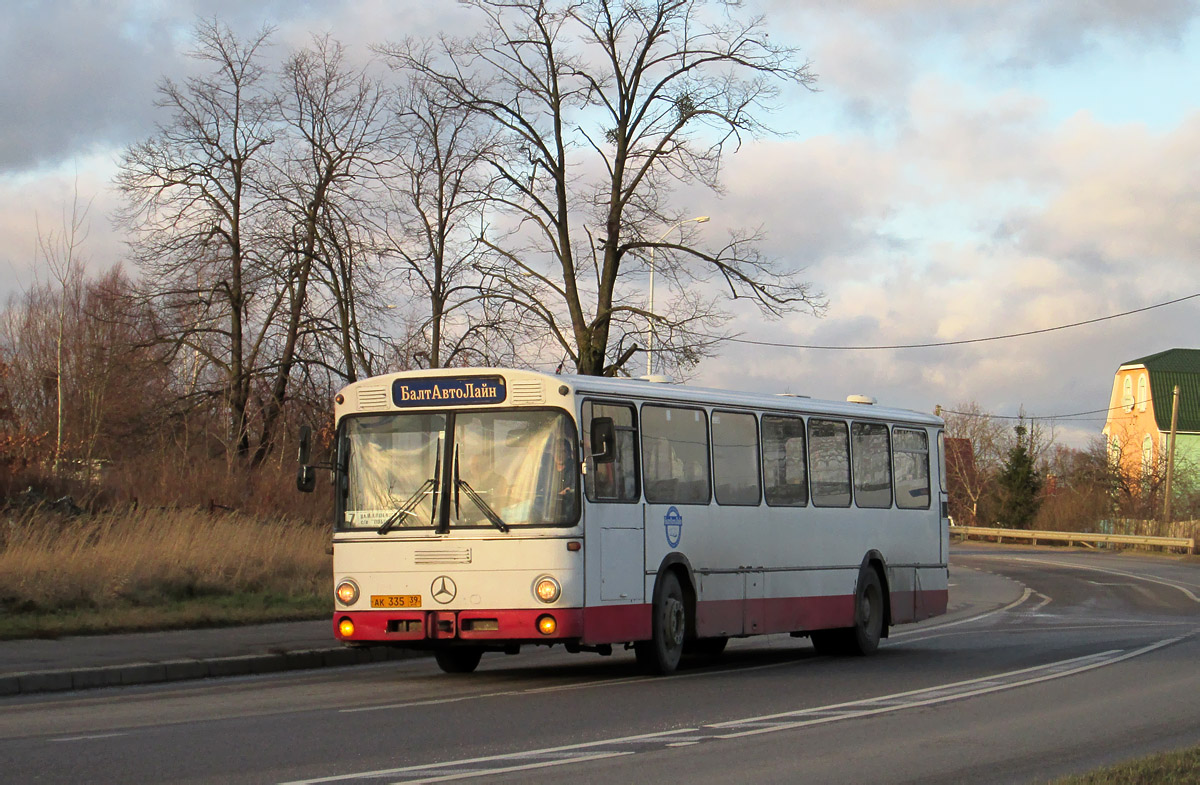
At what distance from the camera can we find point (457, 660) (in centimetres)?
1520

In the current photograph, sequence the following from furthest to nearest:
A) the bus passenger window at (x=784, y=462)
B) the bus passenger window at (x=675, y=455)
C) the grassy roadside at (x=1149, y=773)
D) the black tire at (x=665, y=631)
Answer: the bus passenger window at (x=784, y=462) → the bus passenger window at (x=675, y=455) → the black tire at (x=665, y=631) → the grassy roadside at (x=1149, y=773)

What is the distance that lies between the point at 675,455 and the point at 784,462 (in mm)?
2189

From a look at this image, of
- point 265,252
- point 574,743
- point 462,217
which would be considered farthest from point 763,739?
point 265,252

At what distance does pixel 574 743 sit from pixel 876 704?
3.54 meters

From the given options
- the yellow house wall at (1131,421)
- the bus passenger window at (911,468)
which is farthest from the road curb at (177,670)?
the yellow house wall at (1131,421)

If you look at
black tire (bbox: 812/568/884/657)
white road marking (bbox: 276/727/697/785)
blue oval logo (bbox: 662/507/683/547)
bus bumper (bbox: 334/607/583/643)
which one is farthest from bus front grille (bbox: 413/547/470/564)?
black tire (bbox: 812/568/884/657)

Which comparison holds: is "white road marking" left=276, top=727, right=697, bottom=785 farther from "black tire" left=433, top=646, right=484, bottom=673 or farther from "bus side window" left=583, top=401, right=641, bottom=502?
"black tire" left=433, top=646, right=484, bottom=673

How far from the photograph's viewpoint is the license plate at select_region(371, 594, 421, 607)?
43.9ft

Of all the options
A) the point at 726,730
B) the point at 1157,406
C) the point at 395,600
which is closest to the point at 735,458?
the point at 395,600

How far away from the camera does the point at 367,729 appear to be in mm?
10055

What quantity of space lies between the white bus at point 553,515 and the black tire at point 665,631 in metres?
0.02

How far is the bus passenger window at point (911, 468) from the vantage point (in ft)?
62.1

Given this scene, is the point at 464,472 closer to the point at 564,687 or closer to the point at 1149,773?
the point at 564,687

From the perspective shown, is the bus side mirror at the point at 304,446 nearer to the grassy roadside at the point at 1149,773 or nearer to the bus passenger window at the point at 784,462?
the bus passenger window at the point at 784,462
